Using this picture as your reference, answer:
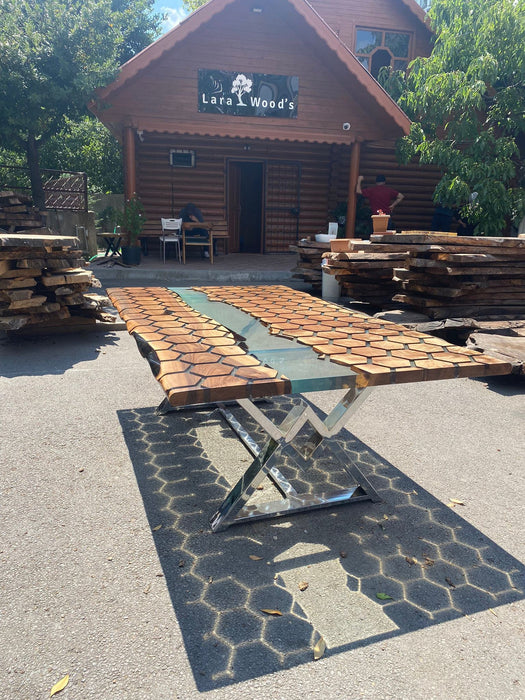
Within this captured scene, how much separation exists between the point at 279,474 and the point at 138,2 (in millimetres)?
21917

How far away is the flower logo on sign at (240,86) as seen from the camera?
11.8m

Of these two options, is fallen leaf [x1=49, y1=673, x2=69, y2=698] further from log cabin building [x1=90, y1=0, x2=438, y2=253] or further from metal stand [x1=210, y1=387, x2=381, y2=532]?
log cabin building [x1=90, y1=0, x2=438, y2=253]

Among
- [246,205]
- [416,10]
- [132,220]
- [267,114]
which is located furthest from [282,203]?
[416,10]

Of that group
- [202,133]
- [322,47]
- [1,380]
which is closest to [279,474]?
[1,380]

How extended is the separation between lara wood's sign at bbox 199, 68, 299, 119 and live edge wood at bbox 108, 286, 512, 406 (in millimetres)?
9360

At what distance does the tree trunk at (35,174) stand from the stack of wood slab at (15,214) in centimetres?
228

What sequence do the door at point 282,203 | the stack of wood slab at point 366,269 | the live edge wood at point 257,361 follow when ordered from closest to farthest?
the live edge wood at point 257,361 < the stack of wood slab at point 366,269 < the door at point 282,203

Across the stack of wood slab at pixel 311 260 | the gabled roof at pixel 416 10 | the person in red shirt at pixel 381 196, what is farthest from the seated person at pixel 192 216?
the gabled roof at pixel 416 10

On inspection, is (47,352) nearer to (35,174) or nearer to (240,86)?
(240,86)

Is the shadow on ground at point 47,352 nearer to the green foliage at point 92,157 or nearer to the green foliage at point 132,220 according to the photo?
the green foliage at point 132,220

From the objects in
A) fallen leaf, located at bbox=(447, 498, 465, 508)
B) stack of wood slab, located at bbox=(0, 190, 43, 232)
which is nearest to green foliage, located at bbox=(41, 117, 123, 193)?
stack of wood slab, located at bbox=(0, 190, 43, 232)

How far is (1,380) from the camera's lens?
4766mm

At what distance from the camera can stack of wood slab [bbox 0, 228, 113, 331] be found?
5.67 meters

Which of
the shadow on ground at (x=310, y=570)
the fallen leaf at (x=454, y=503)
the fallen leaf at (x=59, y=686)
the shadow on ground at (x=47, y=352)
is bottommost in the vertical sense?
the shadow on ground at (x=47, y=352)
